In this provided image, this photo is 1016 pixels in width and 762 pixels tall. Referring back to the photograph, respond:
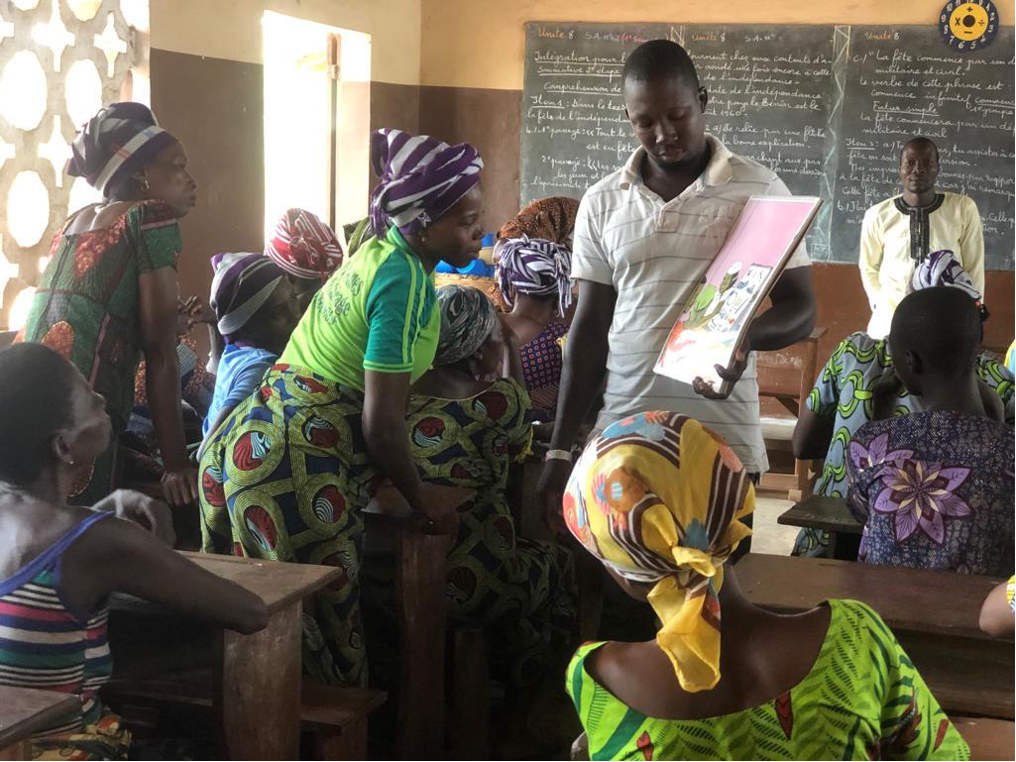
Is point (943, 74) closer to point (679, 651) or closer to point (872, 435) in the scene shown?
point (872, 435)

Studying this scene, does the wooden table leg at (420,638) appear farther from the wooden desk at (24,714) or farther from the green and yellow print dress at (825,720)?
the green and yellow print dress at (825,720)

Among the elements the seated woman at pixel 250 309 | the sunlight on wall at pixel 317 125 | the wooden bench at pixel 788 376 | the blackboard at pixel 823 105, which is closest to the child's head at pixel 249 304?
the seated woman at pixel 250 309

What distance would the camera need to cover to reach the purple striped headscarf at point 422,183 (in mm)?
2424

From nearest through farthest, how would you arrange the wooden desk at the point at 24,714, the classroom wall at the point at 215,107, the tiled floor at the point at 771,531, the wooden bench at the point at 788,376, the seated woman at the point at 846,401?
1. the wooden desk at the point at 24,714
2. the seated woman at the point at 846,401
3. the classroom wall at the point at 215,107
4. the tiled floor at the point at 771,531
5. the wooden bench at the point at 788,376

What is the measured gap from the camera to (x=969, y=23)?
6.67 metres

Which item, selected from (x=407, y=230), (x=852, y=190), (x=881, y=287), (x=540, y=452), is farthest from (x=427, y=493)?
(x=852, y=190)

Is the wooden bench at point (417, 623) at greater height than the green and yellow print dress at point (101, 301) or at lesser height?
lesser

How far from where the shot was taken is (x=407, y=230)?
2451mm

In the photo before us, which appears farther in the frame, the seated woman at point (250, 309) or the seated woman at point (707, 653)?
the seated woman at point (250, 309)

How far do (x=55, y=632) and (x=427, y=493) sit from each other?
904 millimetres

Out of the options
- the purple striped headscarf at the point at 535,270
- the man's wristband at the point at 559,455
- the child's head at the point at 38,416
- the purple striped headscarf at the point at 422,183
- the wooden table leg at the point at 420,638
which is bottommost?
the wooden table leg at the point at 420,638

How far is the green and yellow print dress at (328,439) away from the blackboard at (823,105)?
5152 mm

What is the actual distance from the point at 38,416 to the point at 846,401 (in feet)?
6.92

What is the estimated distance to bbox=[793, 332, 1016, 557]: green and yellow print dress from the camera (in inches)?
119
